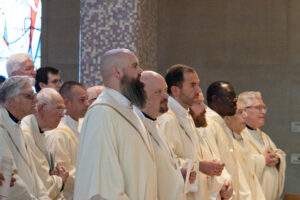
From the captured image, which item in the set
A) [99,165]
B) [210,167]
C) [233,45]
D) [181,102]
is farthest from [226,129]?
[233,45]

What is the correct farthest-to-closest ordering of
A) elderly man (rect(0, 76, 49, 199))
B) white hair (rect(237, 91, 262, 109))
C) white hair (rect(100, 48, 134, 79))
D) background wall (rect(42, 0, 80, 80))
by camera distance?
background wall (rect(42, 0, 80, 80)) → white hair (rect(237, 91, 262, 109)) → elderly man (rect(0, 76, 49, 199)) → white hair (rect(100, 48, 134, 79))

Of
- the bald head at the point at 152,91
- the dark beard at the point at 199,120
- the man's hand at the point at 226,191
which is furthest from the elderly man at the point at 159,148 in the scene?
the dark beard at the point at 199,120

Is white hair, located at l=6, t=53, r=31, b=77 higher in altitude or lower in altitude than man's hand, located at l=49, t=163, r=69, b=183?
higher

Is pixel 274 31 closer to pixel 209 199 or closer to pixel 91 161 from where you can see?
pixel 209 199

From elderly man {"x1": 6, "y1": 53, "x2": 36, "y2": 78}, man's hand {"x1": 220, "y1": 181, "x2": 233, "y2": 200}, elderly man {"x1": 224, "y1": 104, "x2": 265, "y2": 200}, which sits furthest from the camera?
elderly man {"x1": 224, "y1": 104, "x2": 265, "y2": 200}

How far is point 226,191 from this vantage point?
7.02 meters

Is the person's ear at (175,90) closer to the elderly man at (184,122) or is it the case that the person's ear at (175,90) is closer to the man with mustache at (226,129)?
the elderly man at (184,122)

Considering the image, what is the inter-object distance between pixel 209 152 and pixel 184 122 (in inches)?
27.6

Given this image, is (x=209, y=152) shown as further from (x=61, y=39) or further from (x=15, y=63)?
(x=61, y=39)

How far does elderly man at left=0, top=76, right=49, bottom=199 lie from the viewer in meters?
5.67

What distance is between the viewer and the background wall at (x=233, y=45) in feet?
36.0

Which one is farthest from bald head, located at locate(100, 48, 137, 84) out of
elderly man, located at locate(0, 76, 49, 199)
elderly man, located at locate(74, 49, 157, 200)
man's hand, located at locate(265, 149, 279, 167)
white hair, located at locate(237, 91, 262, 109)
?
man's hand, located at locate(265, 149, 279, 167)

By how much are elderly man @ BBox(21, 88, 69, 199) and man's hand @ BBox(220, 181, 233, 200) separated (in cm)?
156

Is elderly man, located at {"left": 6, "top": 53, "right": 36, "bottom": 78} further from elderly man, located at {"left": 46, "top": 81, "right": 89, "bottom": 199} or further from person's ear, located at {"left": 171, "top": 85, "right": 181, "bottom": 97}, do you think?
person's ear, located at {"left": 171, "top": 85, "right": 181, "bottom": 97}
